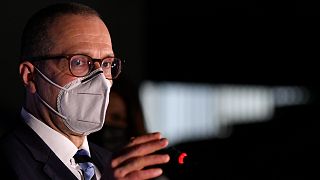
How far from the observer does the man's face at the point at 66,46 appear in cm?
146

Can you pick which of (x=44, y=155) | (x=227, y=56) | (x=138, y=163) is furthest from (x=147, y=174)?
(x=227, y=56)

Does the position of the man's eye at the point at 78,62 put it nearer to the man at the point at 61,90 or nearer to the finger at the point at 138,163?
the man at the point at 61,90

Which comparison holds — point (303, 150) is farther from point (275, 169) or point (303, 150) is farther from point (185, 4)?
point (185, 4)

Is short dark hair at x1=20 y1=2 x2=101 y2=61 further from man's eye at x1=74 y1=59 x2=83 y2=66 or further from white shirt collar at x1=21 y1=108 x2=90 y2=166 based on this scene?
white shirt collar at x1=21 y1=108 x2=90 y2=166

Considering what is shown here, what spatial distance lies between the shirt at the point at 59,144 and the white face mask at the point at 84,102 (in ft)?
0.12

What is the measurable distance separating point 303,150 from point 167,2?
79.0 inches

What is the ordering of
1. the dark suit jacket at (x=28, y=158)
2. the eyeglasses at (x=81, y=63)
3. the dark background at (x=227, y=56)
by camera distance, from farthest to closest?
the dark background at (x=227, y=56) → the eyeglasses at (x=81, y=63) → the dark suit jacket at (x=28, y=158)

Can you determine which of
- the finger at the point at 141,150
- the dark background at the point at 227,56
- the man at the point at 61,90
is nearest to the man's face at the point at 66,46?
the man at the point at 61,90

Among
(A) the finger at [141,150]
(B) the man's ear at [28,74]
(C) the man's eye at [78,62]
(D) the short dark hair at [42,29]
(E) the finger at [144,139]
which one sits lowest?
(A) the finger at [141,150]

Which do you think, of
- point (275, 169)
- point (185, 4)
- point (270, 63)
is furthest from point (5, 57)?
point (270, 63)

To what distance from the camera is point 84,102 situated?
1.49m

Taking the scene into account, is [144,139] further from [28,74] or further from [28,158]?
[28,74]

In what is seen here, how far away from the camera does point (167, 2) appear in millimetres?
5328

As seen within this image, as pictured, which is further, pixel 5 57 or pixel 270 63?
pixel 270 63
